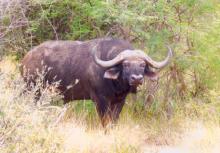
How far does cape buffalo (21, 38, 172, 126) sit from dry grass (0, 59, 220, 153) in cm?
43

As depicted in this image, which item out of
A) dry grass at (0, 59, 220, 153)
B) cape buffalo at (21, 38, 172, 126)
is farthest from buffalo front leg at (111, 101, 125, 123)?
dry grass at (0, 59, 220, 153)

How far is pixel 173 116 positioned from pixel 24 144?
16.6ft

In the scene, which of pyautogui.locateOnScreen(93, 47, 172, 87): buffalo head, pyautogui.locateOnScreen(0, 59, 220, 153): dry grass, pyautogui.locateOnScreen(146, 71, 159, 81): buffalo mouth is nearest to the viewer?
pyautogui.locateOnScreen(0, 59, 220, 153): dry grass

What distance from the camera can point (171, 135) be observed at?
10164 mm

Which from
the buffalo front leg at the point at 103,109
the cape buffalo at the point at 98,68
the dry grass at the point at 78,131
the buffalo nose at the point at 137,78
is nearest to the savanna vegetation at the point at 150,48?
the dry grass at the point at 78,131

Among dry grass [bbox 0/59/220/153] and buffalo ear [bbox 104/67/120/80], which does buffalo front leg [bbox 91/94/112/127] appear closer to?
dry grass [bbox 0/59/220/153]

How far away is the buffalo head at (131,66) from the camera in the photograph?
991 cm

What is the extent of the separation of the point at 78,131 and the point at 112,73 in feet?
4.69

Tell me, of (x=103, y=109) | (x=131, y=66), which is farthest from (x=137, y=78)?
(x=103, y=109)

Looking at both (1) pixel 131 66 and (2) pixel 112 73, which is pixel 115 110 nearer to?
(2) pixel 112 73

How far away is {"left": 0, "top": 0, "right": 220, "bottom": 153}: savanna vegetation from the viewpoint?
1018cm

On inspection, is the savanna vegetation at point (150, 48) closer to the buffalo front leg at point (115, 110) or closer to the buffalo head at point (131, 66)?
the buffalo front leg at point (115, 110)

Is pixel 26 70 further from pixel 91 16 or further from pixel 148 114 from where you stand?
pixel 148 114

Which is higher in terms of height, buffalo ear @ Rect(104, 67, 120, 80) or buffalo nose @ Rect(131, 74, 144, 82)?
buffalo nose @ Rect(131, 74, 144, 82)
